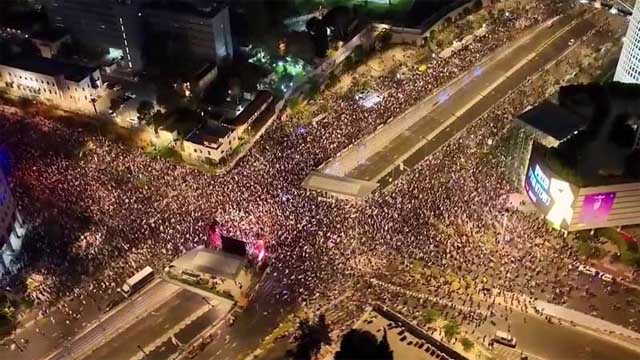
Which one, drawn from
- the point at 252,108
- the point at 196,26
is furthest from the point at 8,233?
the point at 196,26

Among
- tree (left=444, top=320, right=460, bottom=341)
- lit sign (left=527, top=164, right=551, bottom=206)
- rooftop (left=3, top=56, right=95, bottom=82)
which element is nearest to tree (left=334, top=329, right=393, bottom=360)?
tree (left=444, top=320, right=460, bottom=341)

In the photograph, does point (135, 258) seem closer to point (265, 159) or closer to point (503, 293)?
point (265, 159)

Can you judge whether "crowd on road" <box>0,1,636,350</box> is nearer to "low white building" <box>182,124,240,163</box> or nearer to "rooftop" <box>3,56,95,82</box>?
"low white building" <box>182,124,240,163</box>

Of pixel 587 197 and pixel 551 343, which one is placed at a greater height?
pixel 587 197

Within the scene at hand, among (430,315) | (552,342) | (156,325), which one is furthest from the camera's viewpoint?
(156,325)

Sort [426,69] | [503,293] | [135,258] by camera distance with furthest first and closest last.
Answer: [426,69] → [135,258] → [503,293]

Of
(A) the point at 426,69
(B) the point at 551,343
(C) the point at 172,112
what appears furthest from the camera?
(A) the point at 426,69

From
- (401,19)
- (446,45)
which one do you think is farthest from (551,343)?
(401,19)

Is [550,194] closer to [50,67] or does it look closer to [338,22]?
[338,22]
